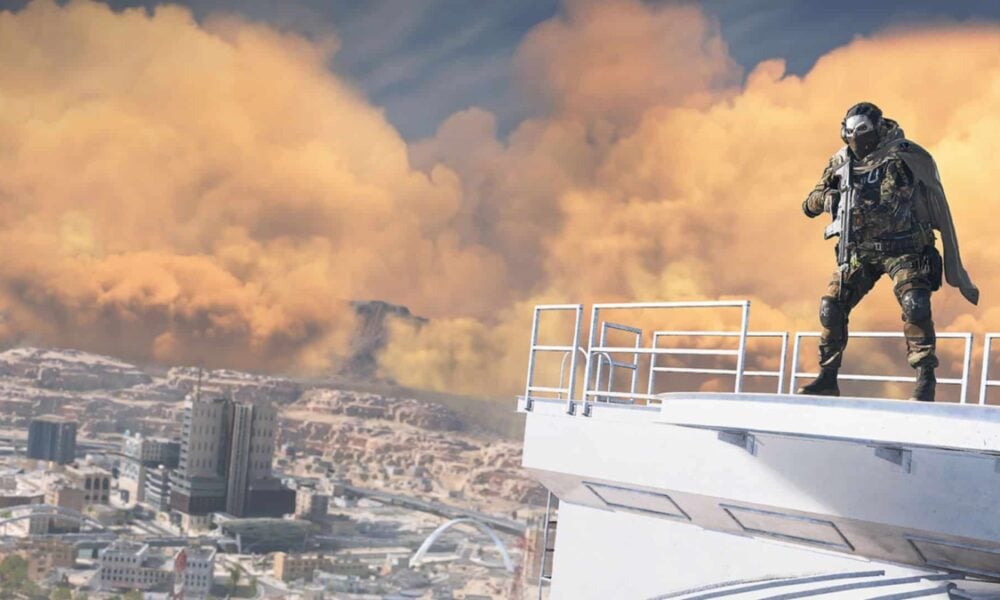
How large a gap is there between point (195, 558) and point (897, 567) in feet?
120

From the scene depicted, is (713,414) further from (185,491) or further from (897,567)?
(185,491)

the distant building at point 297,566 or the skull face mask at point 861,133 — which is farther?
the distant building at point 297,566

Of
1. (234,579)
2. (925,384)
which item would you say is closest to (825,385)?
(925,384)

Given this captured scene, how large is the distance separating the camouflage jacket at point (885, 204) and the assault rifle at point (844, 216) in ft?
0.11

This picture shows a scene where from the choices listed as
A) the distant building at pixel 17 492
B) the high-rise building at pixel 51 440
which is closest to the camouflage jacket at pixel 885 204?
the distant building at pixel 17 492

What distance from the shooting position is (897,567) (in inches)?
254

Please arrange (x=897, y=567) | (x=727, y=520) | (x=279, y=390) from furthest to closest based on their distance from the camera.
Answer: (x=279, y=390), (x=727, y=520), (x=897, y=567)

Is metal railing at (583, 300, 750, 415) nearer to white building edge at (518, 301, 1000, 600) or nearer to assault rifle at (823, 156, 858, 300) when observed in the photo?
white building edge at (518, 301, 1000, 600)

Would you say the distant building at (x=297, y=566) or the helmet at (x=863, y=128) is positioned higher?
the helmet at (x=863, y=128)

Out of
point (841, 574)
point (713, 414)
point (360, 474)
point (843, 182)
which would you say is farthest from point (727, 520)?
point (360, 474)

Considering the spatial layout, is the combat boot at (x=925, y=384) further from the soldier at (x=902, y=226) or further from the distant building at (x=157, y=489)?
the distant building at (x=157, y=489)

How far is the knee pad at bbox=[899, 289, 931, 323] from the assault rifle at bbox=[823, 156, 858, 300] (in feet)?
1.33

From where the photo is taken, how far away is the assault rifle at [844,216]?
6383 mm

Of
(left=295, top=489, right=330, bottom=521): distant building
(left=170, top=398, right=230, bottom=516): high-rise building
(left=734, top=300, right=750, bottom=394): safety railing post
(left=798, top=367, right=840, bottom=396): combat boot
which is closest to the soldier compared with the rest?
(left=798, top=367, right=840, bottom=396): combat boot
